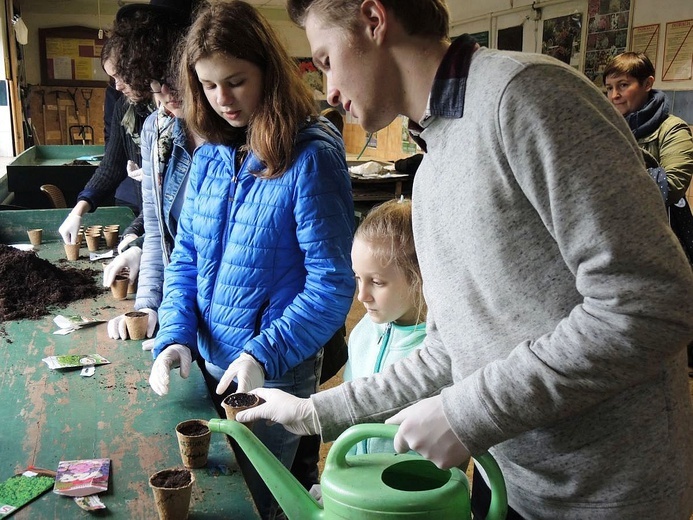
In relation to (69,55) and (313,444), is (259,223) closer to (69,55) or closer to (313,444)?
(313,444)

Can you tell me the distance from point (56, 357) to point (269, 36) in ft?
3.27

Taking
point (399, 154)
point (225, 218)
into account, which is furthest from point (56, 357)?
point (399, 154)

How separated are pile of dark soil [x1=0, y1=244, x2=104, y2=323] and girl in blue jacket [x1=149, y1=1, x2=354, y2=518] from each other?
0.85 meters

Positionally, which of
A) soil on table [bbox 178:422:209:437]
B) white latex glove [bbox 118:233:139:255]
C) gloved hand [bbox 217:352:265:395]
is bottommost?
white latex glove [bbox 118:233:139:255]

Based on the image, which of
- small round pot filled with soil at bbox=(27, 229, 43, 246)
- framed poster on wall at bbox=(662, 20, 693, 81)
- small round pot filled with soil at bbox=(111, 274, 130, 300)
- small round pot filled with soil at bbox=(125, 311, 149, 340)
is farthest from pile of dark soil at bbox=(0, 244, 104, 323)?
framed poster on wall at bbox=(662, 20, 693, 81)

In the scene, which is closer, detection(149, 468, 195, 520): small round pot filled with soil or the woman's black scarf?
detection(149, 468, 195, 520): small round pot filled with soil

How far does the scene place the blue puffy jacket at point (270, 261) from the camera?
5.33 feet

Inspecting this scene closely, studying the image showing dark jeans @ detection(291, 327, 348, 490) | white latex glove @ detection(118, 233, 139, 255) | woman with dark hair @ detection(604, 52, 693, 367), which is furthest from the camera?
woman with dark hair @ detection(604, 52, 693, 367)

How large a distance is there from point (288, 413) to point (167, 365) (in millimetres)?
518

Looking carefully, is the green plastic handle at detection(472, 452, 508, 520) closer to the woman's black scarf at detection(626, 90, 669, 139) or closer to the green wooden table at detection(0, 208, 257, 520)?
the green wooden table at detection(0, 208, 257, 520)

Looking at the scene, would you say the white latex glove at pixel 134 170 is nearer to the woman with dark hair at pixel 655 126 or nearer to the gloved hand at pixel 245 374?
the gloved hand at pixel 245 374

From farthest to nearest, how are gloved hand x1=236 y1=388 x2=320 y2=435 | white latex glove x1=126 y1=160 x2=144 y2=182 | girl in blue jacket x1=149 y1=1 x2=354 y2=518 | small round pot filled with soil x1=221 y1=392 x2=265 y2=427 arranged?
white latex glove x1=126 y1=160 x2=144 y2=182 → girl in blue jacket x1=149 y1=1 x2=354 y2=518 → small round pot filled with soil x1=221 y1=392 x2=265 y2=427 → gloved hand x1=236 y1=388 x2=320 y2=435

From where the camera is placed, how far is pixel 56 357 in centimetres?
→ 187

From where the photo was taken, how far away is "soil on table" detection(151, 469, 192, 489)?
1127 mm
